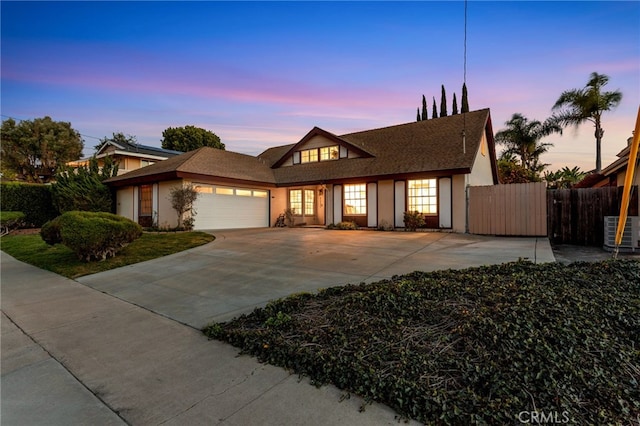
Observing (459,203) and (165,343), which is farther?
(459,203)

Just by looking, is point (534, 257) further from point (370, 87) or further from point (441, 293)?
point (370, 87)

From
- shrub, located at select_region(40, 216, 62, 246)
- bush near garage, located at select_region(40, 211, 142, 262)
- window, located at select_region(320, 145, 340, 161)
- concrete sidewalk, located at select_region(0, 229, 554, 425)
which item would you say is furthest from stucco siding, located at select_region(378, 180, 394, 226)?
shrub, located at select_region(40, 216, 62, 246)

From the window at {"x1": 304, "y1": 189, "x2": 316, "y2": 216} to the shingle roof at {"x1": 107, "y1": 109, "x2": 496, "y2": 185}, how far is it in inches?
54.1

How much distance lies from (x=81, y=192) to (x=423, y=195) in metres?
18.9

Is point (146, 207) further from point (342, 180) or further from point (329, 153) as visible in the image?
point (342, 180)

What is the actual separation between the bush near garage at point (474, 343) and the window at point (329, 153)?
14.1 meters

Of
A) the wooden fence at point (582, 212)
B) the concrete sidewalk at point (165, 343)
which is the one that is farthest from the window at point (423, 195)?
the concrete sidewalk at point (165, 343)

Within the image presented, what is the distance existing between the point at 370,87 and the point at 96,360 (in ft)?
47.7

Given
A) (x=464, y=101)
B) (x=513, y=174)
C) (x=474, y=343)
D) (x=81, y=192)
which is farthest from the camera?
(x=464, y=101)

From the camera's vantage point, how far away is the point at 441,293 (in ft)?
12.5

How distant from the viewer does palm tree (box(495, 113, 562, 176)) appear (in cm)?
2408

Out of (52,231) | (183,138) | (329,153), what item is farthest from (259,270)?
(183,138)

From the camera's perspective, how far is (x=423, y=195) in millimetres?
13820

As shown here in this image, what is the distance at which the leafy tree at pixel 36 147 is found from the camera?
104 feet
